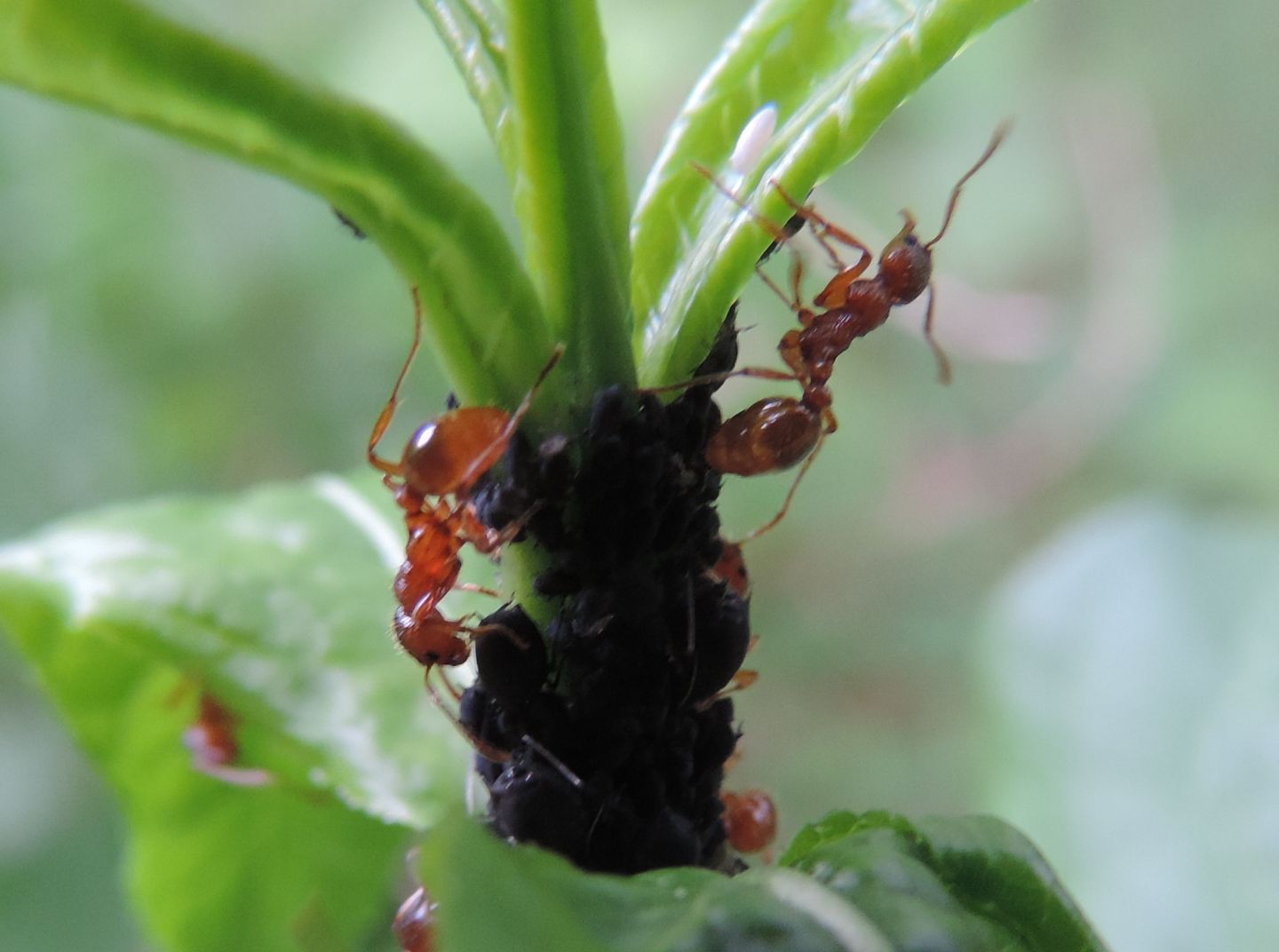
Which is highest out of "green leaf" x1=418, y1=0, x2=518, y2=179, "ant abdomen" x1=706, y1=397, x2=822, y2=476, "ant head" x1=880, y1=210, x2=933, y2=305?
"ant head" x1=880, y1=210, x2=933, y2=305

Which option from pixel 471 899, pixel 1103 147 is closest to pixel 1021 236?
pixel 1103 147

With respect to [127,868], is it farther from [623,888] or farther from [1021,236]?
[1021,236]

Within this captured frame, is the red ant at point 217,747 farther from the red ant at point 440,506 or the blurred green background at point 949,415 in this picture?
the blurred green background at point 949,415

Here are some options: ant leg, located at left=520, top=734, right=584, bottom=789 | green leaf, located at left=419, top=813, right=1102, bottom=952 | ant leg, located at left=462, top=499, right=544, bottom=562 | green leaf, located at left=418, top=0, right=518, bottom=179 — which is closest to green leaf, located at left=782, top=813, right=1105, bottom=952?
Result: green leaf, located at left=419, top=813, right=1102, bottom=952

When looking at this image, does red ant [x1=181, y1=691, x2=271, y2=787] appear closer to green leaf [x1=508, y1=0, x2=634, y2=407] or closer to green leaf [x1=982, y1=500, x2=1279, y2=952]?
green leaf [x1=508, y1=0, x2=634, y2=407]

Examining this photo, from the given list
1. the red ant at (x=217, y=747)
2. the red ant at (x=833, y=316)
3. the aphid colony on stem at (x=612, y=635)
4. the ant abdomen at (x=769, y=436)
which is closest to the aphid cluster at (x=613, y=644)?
the aphid colony on stem at (x=612, y=635)

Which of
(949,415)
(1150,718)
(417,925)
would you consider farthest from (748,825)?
(949,415)

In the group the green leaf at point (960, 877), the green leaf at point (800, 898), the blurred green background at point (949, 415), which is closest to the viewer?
the green leaf at point (800, 898)
